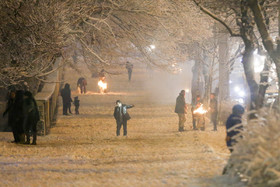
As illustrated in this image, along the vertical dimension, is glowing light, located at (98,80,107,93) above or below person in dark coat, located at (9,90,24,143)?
above

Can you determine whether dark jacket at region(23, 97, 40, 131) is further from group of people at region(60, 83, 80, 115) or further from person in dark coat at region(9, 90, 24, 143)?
group of people at region(60, 83, 80, 115)

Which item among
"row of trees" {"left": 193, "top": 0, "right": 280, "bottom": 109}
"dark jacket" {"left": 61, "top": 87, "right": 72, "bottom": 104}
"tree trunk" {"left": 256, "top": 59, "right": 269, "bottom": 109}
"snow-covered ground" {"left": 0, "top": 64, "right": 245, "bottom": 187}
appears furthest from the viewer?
"dark jacket" {"left": 61, "top": 87, "right": 72, "bottom": 104}

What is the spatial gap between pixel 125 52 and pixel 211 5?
288 inches

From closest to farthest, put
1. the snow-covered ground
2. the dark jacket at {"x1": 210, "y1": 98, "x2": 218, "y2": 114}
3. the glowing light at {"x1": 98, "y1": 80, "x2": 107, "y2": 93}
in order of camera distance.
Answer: the snow-covered ground
the dark jacket at {"x1": 210, "y1": 98, "x2": 218, "y2": 114}
the glowing light at {"x1": 98, "y1": 80, "x2": 107, "y2": 93}

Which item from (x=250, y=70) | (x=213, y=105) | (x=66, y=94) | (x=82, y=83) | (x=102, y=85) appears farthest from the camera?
(x=102, y=85)

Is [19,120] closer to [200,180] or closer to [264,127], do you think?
[200,180]

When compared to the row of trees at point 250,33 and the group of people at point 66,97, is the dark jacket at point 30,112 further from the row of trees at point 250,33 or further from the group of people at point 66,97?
the group of people at point 66,97

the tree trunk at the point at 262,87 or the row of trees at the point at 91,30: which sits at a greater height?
the row of trees at the point at 91,30

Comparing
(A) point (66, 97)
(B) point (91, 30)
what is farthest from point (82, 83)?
(B) point (91, 30)

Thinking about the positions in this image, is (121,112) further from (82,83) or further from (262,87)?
(82,83)

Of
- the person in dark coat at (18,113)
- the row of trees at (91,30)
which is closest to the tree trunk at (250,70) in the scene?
the row of trees at (91,30)

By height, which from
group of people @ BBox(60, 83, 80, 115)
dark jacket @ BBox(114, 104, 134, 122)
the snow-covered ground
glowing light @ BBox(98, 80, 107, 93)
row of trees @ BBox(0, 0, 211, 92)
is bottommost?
the snow-covered ground

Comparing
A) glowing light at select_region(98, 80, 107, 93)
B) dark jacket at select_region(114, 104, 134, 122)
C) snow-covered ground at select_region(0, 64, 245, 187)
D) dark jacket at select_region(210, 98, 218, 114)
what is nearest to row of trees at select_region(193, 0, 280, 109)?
snow-covered ground at select_region(0, 64, 245, 187)

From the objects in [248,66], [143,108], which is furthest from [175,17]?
[143,108]
